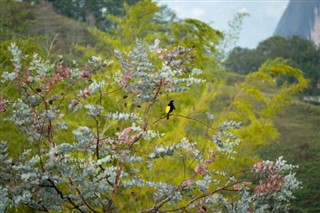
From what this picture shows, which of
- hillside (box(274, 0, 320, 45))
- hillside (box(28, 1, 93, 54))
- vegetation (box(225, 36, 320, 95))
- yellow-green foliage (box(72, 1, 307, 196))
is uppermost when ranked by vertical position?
hillside (box(274, 0, 320, 45))

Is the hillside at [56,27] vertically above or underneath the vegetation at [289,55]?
above

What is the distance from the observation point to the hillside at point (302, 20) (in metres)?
97.9

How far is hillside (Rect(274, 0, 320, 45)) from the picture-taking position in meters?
97.9

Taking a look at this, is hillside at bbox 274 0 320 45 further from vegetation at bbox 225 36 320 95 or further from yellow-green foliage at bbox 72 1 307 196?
yellow-green foliage at bbox 72 1 307 196

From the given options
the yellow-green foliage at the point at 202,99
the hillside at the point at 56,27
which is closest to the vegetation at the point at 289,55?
the hillside at the point at 56,27

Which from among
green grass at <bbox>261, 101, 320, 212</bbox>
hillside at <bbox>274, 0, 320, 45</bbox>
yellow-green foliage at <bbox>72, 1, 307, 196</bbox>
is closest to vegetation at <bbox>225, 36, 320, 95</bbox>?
green grass at <bbox>261, 101, 320, 212</bbox>

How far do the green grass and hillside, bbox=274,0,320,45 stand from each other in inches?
2774

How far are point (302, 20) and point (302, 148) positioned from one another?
96.4m

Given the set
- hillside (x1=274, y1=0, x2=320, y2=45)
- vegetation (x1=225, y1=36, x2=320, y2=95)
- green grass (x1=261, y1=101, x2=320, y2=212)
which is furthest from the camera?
hillside (x1=274, y1=0, x2=320, y2=45)

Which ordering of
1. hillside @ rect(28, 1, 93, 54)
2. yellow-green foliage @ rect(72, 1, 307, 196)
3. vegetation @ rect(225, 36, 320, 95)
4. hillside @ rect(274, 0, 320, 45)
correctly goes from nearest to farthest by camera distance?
1. yellow-green foliage @ rect(72, 1, 307, 196)
2. vegetation @ rect(225, 36, 320, 95)
3. hillside @ rect(28, 1, 93, 54)
4. hillside @ rect(274, 0, 320, 45)

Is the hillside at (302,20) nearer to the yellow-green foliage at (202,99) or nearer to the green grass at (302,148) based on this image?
the green grass at (302,148)

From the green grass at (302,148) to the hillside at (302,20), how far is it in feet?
231

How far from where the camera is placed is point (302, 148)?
68.9 feet

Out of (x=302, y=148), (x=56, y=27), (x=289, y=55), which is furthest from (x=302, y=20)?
(x=302, y=148)
